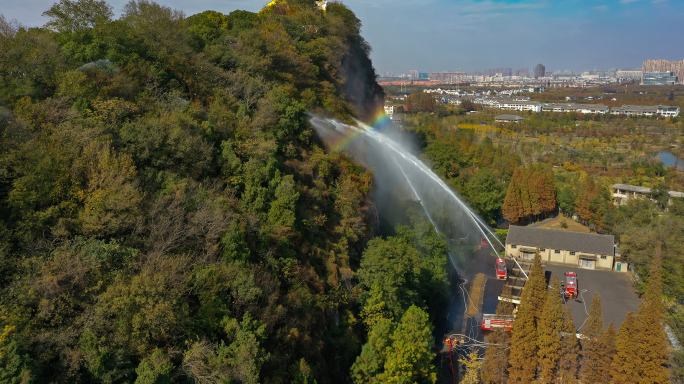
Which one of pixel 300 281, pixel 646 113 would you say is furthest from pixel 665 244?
pixel 646 113

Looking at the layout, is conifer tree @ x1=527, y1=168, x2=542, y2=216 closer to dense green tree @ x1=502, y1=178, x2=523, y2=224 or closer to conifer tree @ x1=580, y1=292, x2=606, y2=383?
dense green tree @ x1=502, y1=178, x2=523, y2=224

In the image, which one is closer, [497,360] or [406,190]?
[497,360]

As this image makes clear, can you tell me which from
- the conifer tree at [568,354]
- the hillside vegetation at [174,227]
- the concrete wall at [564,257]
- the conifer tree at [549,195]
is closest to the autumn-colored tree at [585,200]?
the conifer tree at [549,195]

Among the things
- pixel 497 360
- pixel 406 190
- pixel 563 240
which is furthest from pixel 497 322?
pixel 563 240

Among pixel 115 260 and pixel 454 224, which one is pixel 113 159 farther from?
pixel 454 224

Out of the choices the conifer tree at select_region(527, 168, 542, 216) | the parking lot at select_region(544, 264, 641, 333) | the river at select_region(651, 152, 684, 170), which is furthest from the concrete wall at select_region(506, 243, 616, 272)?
the river at select_region(651, 152, 684, 170)

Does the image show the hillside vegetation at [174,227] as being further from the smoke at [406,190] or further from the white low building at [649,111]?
the white low building at [649,111]

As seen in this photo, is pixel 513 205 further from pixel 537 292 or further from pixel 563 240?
pixel 537 292
